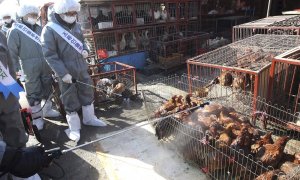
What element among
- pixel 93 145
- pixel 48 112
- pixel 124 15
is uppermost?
pixel 124 15

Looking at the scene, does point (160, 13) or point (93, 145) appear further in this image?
point (160, 13)

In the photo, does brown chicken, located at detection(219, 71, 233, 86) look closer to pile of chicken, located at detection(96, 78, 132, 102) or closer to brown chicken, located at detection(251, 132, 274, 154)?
brown chicken, located at detection(251, 132, 274, 154)

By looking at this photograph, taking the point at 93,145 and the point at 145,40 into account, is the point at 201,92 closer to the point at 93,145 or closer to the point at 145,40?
the point at 93,145

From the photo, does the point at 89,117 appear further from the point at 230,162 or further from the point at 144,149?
the point at 230,162

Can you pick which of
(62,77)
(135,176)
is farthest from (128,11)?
(135,176)

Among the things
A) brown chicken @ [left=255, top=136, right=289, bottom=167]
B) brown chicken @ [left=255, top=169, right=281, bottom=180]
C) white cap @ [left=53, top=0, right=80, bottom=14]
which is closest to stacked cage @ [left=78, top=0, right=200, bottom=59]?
white cap @ [left=53, top=0, right=80, bottom=14]

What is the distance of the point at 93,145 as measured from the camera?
16.4 feet

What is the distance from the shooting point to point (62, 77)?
4707mm

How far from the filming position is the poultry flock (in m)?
3.27

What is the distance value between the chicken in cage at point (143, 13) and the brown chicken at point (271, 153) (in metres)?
7.47

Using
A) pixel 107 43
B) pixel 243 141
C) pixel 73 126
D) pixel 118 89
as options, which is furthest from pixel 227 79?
pixel 107 43

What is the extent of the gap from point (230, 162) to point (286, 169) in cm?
70

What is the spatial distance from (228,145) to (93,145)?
273 cm

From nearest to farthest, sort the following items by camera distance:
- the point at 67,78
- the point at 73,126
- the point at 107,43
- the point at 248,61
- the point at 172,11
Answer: the point at 67,78
the point at 248,61
the point at 73,126
the point at 107,43
the point at 172,11
